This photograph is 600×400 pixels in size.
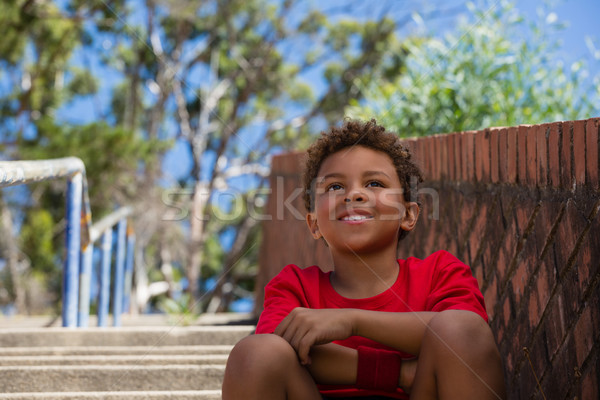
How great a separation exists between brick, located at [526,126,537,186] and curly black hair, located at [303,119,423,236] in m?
0.35

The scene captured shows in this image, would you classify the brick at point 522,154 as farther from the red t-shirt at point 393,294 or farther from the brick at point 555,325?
the red t-shirt at point 393,294

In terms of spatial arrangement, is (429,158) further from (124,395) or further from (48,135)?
(48,135)

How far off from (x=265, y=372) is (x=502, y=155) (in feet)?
4.24

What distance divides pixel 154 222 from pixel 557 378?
12895 mm

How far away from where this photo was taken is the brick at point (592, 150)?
1660 millimetres

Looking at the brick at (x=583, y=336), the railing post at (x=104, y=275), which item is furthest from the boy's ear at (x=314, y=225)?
the railing post at (x=104, y=275)

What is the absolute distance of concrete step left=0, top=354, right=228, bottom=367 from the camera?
92.6 inches

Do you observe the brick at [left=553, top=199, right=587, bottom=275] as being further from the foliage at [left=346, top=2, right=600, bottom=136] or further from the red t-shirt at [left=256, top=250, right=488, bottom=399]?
the foliage at [left=346, top=2, right=600, bottom=136]

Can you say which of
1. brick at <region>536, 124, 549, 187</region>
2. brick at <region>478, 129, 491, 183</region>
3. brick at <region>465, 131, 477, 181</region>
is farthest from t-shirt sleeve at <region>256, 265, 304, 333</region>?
brick at <region>465, 131, 477, 181</region>

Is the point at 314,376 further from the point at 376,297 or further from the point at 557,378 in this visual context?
the point at 557,378

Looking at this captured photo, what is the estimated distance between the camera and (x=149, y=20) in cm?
1511

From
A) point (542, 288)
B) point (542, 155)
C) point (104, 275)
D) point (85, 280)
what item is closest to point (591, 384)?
point (542, 288)

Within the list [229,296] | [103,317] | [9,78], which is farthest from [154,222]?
[103,317]

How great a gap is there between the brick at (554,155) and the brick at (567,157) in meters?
0.02
